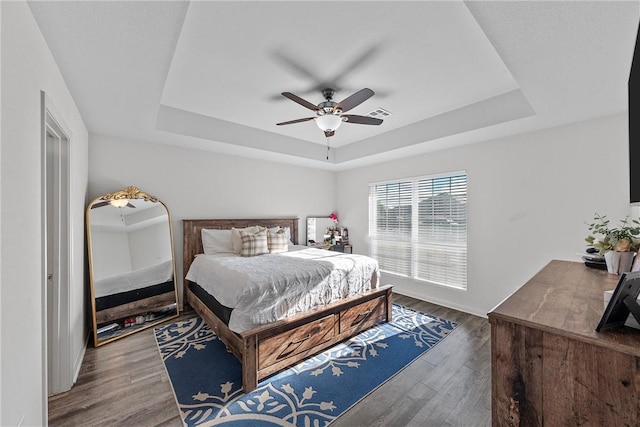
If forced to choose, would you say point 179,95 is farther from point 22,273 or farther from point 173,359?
point 173,359

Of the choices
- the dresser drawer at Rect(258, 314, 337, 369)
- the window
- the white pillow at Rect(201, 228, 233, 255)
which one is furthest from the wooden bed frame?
the window

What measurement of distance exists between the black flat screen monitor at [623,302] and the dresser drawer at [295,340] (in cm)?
203

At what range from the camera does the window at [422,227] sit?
3.82 metres

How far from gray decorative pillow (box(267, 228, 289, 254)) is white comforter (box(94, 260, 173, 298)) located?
1356 mm

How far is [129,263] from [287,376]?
232 cm

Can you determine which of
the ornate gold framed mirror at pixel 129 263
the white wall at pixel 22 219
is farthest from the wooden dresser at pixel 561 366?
the ornate gold framed mirror at pixel 129 263

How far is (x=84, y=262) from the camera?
9.26ft

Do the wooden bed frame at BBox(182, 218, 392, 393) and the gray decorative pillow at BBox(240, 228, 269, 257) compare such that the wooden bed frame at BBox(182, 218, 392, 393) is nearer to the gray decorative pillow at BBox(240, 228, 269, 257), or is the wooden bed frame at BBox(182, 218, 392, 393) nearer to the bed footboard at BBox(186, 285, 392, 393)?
the bed footboard at BBox(186, 285, 392, 393)

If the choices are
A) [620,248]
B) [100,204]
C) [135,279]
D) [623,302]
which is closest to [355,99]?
[623,302]

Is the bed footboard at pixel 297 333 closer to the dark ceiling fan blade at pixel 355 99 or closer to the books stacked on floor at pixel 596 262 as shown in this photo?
the books stacked on floor at pixel 596 262

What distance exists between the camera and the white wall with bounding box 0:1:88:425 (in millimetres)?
1018

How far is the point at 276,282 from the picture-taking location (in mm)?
2373

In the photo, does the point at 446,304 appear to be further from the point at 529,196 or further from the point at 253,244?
the point at 253,244

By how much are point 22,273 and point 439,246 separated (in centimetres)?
433
